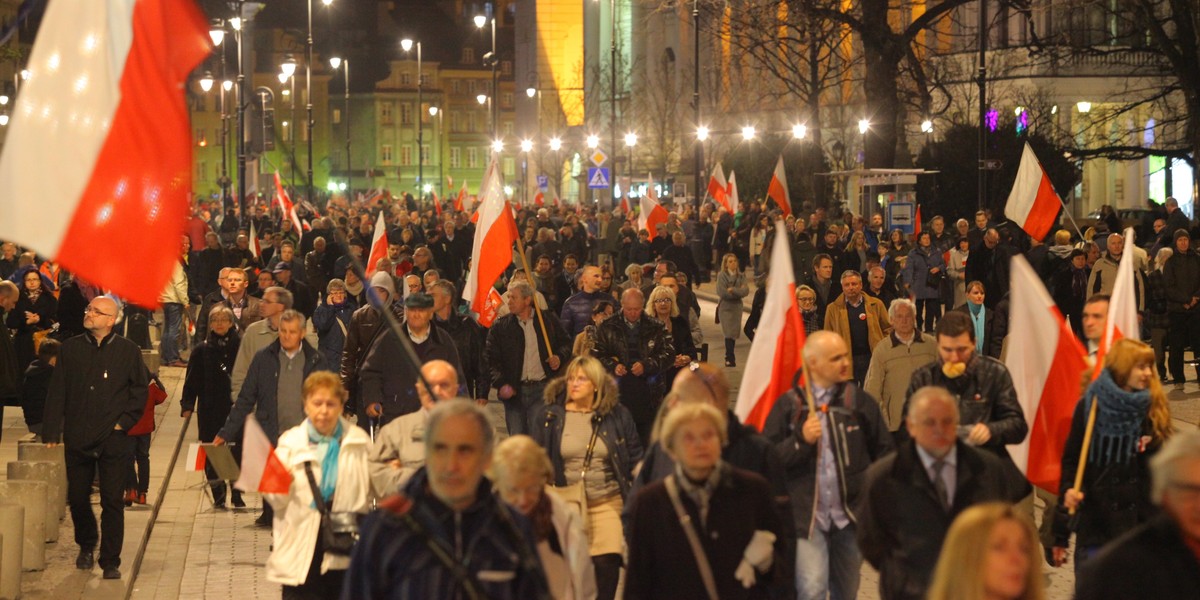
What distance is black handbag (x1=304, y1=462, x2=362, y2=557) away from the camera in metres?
8.30

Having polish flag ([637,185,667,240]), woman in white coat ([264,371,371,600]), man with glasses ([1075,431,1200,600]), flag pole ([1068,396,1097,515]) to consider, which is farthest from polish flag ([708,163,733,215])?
man with glasses ([1075,431,1200,600])

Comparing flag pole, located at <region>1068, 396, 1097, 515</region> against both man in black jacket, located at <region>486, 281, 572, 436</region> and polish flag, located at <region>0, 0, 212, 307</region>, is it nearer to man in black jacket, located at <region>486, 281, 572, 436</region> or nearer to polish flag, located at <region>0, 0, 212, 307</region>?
polish flag, located at <region>0, 0, 212, 307</region>

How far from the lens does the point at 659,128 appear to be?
7612 cm

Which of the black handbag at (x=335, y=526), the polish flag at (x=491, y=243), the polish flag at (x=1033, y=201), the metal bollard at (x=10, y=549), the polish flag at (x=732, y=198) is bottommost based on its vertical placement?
the metal bollard at (x=10, y=549)

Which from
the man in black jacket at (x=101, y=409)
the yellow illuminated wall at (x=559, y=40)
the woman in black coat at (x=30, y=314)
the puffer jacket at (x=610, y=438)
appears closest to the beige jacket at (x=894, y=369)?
the puffer jacket at (x=610, y=438)

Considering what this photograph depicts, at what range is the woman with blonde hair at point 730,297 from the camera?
23422 millimetres

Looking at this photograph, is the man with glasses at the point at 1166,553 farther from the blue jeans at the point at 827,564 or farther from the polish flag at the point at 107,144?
the polish flag at the point at 107,144

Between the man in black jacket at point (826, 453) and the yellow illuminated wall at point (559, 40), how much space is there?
102 meters

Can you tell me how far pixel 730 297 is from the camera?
23453mm

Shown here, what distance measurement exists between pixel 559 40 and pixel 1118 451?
355 feet

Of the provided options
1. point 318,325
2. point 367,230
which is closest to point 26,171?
point 318,325

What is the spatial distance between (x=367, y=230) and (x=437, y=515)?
3059 centimetres

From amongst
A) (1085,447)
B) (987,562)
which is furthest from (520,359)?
(987,562)

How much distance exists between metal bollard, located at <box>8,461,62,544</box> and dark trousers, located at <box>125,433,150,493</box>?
0.49 m
